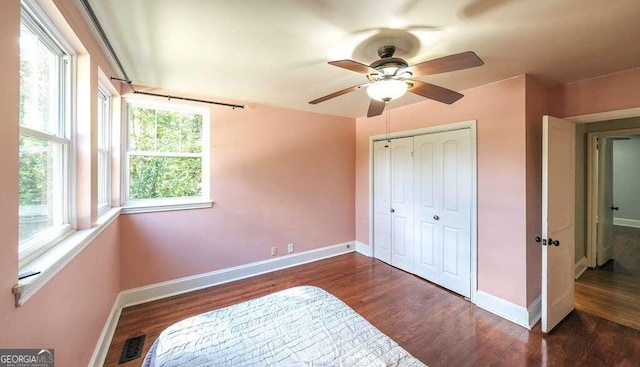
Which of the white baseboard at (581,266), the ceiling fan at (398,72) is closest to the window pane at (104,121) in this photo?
the ceiling fan at (398,72)

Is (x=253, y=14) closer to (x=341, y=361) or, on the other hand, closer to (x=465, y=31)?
(x=465, y=31)

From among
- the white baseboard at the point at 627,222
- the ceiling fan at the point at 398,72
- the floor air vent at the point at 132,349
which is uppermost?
the ceiling fan at the point at 398,72

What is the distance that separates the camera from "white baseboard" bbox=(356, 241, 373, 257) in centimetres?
416

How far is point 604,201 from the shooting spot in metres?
3.71

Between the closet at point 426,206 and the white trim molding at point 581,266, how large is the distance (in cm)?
193

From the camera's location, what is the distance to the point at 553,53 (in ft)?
6.26

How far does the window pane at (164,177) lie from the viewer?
2.83 metres

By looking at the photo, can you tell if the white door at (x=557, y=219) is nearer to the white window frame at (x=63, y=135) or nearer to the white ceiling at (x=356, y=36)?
the white ceiling at (x=356, y=36)

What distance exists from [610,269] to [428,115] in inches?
137

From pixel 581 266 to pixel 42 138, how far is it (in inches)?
226

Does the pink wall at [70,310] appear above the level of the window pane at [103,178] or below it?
below

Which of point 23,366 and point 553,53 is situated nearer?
point 23,366

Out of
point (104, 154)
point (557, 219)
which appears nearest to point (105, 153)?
→ point (104, 154)

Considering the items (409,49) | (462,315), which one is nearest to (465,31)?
(409,49)
